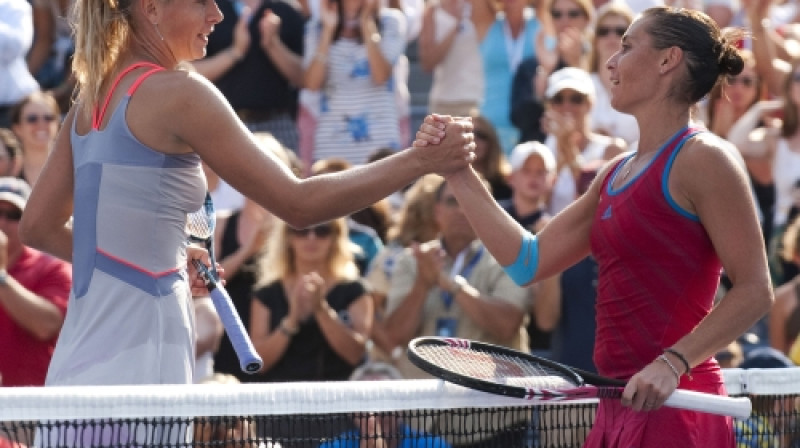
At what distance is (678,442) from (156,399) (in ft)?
4.52

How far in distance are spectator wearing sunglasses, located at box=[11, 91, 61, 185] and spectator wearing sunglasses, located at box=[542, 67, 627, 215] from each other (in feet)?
9.60

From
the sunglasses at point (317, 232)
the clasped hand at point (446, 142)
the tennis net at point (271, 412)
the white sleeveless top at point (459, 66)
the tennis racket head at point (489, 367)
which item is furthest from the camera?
the white sleeveless top at point (459, 66)

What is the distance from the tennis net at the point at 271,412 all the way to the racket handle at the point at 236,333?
0.08 metres

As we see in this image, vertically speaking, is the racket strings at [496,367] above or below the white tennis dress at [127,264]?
below

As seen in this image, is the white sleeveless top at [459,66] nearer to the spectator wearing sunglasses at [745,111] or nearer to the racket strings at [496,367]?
the spectator wearing sunglasses at [745,111]

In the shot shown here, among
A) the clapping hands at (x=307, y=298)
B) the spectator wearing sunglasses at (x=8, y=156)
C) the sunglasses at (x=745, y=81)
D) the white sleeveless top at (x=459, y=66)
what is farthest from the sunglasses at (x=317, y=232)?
the sunglasses at (x=745, y=81)

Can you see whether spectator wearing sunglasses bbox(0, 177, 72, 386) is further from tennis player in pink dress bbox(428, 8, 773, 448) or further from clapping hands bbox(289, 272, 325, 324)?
tennis player in pink dress bbox(428, 8, 773, 448)

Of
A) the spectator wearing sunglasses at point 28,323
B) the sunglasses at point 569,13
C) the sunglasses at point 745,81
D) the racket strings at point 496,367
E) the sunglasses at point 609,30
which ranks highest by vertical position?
the sunglasses at point 569,13

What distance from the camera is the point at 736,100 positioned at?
8.54 meters

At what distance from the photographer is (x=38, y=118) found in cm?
816

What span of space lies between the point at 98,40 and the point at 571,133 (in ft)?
15.9

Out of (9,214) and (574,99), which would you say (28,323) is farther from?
(574,99)

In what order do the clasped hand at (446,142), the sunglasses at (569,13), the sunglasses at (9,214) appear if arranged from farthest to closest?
the sunglasses at (569,13), the sunglasses at (9,214), the clasped hand at (446,142)

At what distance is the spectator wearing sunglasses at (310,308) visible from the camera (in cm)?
697
